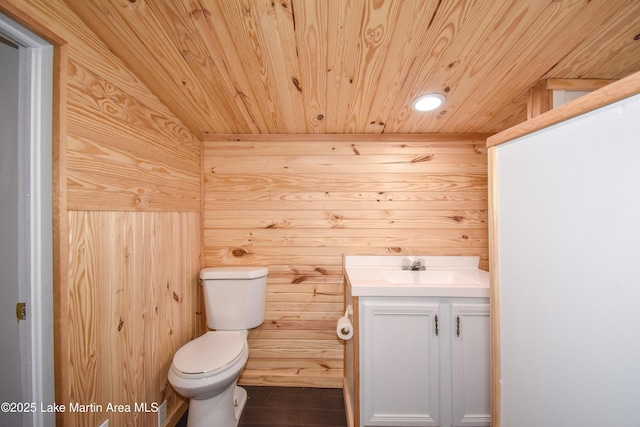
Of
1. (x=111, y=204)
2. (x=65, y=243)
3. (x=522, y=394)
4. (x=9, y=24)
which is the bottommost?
(x=522, y=394)

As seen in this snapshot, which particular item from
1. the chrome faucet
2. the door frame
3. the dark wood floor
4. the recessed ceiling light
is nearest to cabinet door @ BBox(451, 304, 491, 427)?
the chrome faucet

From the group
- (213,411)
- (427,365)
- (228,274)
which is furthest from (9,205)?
(427,365)

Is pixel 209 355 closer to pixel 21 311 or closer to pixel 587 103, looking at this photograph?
pixel 21 311

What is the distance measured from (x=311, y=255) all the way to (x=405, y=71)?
4.47 feet

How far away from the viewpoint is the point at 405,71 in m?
1.01

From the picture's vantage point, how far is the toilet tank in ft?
5.15

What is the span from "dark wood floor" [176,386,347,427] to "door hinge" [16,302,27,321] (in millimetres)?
1202

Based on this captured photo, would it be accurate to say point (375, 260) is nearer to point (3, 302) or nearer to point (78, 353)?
point (78, 353)

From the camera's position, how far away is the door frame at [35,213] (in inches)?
29.1

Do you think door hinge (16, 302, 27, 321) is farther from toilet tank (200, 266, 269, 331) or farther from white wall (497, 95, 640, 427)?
white wall (497, 95, 640, 427)

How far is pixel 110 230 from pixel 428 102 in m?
1.77

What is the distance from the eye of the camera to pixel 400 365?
1249 mm

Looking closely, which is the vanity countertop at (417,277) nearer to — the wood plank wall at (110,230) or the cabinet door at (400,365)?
the cabinet door at (400,365)

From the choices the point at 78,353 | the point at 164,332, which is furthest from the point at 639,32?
the point at 164,332
